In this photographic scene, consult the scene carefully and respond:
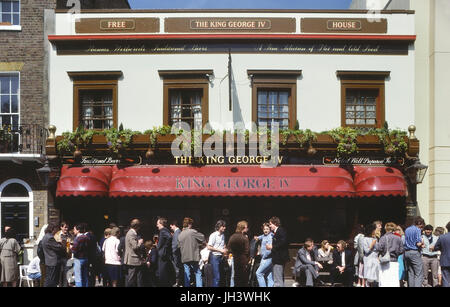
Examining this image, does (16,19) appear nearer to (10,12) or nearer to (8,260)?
(10,12)

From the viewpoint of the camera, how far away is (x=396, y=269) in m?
14.4

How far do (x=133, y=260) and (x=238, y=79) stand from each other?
677 centimetres

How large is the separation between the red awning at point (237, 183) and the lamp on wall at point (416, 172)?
5.70 ft

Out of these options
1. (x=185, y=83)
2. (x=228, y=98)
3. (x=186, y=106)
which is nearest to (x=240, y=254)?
(x=228, y=98)

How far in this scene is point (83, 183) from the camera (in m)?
17.3

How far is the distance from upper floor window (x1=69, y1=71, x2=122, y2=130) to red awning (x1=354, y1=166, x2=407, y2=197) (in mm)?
7444

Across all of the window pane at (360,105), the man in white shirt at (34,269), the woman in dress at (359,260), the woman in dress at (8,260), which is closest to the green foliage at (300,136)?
the window pane at (360,105)

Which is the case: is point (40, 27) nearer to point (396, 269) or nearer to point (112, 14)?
point (112, 14)

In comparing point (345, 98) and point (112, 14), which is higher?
point (112, 14)

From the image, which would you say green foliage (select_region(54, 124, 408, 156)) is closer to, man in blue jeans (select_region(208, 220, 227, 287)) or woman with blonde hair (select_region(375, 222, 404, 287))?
man in blue jeans (select_region(208, 220, 227, 287))

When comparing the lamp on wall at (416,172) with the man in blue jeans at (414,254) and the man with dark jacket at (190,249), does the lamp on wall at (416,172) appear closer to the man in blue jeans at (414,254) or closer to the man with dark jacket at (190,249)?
the man in blue jeans at (414,254)
